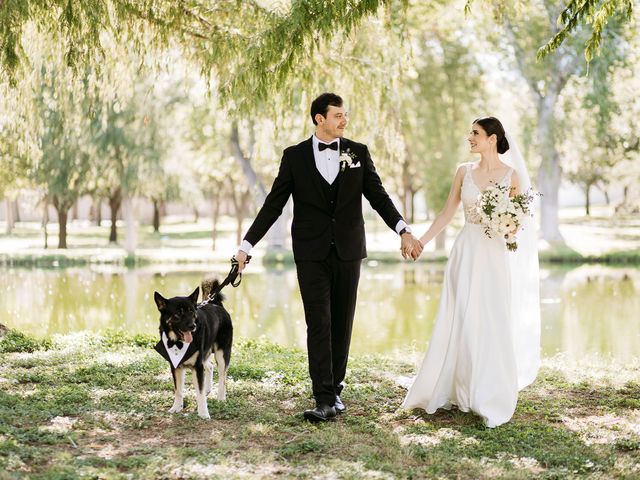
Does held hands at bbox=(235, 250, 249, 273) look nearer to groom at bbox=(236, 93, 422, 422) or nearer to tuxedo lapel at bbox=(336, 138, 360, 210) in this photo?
groom at bbox=(236, 93, 422, 422)

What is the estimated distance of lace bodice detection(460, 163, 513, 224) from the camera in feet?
18.3

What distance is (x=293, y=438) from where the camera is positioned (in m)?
4.67

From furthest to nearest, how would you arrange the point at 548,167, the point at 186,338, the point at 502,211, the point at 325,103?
the point at 548,167 < the point at 502,211 < the point at 325,103 < the point at 186,338

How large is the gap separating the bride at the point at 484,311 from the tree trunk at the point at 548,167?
63.4 feet

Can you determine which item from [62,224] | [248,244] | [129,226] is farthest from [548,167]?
[248,244]

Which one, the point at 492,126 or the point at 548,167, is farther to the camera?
the point at 548,167

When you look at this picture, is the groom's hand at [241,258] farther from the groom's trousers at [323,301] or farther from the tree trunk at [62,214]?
the tree trunk at [62,214]

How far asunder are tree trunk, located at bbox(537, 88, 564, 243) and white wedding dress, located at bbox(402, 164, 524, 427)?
64.6 ft

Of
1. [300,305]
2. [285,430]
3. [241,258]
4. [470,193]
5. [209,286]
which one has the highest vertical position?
[470,193]

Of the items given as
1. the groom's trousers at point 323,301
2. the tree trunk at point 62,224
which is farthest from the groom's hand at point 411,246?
the tree trunk at point 62,224

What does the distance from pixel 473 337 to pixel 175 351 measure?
2.03m

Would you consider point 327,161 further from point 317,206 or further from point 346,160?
point 317,206

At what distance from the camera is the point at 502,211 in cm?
531

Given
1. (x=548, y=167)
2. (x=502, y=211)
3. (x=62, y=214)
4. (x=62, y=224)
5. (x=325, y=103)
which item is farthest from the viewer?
(x=62, y=224)
